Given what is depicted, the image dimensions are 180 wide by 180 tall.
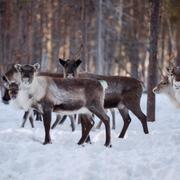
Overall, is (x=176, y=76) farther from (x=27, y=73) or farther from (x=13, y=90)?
(x=13, y=90)

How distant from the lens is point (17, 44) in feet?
72.7

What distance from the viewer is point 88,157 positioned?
7.11m

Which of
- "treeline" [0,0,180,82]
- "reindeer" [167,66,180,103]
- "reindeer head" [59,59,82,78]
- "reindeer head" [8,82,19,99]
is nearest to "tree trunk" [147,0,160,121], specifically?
"reindeer head" [59,59,82,78]

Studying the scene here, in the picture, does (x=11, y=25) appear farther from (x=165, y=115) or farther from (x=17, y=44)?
(x=165, y=115)

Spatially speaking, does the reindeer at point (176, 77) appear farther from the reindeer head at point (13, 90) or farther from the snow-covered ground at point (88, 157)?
the reindeer head at point (13, 90)

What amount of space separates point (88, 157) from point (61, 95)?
1.56 metres

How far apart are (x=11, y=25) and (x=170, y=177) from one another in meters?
19.5

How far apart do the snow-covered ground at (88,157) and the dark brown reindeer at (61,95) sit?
49cm

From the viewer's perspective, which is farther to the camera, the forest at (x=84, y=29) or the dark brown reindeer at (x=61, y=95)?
the forest at (x=84, y=29)

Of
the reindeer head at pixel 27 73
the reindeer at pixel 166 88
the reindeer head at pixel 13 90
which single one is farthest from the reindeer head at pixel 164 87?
the reindeer head at pixel 27 73

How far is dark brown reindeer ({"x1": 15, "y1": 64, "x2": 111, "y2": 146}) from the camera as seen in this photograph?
8258 millimetres

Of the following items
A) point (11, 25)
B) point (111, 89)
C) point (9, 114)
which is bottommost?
point (9, 114)

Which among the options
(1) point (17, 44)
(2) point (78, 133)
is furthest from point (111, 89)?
(1) point (17, 44)

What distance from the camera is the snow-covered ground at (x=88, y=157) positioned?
21.2 ft
